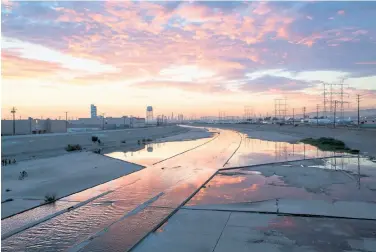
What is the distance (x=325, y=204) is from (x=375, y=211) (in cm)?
166

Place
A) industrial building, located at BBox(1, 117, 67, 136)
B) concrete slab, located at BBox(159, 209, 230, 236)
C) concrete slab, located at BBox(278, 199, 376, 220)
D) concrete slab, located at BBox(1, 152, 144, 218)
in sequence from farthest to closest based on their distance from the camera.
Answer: industrial building, located at BBox(1, 117, 67, 136)
concrete slab, located at BBox(1, 152, 144, 218)
concrete slab, located at BBox(278, 199, 376, 220)
concrete slab, located at BBox(159, 209, 230, 236)

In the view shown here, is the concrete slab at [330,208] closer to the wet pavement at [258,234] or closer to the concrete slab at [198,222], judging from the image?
the wet pavement at [258,234]

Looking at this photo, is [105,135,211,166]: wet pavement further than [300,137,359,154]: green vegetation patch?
No

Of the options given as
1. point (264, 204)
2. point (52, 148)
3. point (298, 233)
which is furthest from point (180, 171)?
point (52, 148)

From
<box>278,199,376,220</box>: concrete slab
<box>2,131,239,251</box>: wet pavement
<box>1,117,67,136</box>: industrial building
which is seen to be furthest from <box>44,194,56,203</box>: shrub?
<box>1,117,67,136</box>: industrial building

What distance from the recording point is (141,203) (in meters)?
13.0

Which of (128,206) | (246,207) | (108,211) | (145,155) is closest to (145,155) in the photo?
(145,155)

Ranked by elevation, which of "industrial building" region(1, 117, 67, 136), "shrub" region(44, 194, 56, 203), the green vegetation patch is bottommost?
the green vegetation patch

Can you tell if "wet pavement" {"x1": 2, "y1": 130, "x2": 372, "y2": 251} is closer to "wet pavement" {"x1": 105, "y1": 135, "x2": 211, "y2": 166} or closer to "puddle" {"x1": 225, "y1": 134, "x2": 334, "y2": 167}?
"puddle" {"x1": 225, "y1": 134, "x2": 334, "y2": 167}

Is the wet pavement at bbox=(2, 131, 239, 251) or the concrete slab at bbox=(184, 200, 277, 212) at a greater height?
the concrete slab at bbox=(184, 200, 277, 212)

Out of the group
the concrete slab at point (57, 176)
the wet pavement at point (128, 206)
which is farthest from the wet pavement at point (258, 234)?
the concrete slab at point (57, 176)

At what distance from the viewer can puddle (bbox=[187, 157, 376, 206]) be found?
1373cm

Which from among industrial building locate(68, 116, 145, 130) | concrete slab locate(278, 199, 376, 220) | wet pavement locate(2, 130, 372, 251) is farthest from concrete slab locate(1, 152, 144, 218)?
industrial building locate(68, 116, 145, 130)

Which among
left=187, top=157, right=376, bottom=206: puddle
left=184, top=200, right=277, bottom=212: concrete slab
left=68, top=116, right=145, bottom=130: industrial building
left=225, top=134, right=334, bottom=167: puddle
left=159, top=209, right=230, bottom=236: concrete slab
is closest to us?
left=159, top=209, right=230, bottom=236: concrete slab
